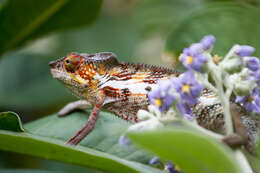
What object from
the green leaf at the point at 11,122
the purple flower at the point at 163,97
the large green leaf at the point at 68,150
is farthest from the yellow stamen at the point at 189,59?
the green leaf at the point at 11,122

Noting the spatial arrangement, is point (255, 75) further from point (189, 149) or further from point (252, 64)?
point (189, 149)

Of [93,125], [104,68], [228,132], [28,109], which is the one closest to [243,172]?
[228,132]

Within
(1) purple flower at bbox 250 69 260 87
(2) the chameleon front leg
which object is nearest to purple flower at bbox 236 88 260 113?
(1) purple flower at bbox 250 69 260 87

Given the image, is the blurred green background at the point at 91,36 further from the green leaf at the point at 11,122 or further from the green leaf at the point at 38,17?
the green leaf at the point at 11,122

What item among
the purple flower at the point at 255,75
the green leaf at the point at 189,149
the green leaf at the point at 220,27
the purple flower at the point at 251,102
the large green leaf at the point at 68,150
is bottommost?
the large green leaf at the point at 68,150

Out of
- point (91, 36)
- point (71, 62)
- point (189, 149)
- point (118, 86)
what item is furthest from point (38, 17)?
point (189, 149)

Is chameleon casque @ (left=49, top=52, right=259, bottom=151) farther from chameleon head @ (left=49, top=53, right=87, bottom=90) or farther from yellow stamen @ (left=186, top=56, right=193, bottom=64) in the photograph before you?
yellow stamen @ (left=186, top=56, right=193, bottom=64)

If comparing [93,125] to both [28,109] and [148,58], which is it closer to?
[28,109]
